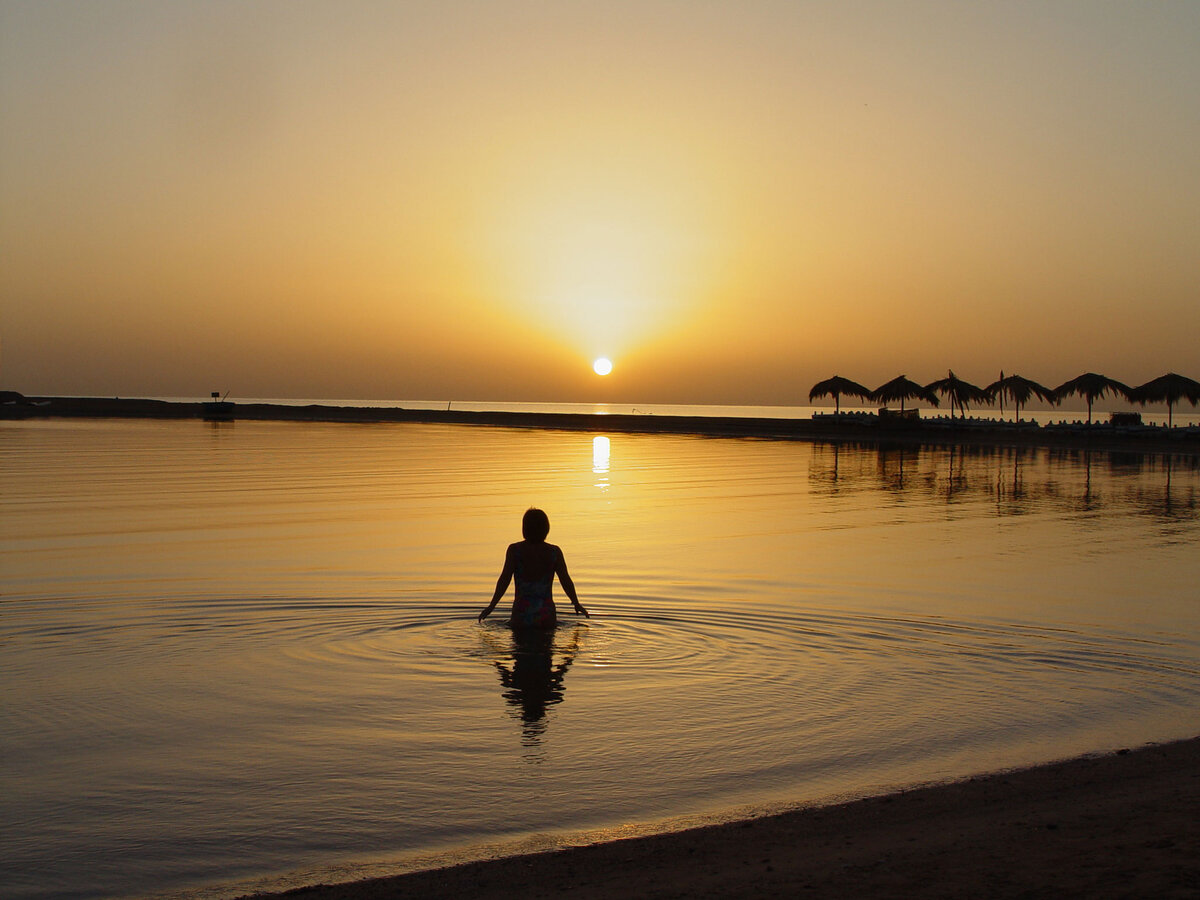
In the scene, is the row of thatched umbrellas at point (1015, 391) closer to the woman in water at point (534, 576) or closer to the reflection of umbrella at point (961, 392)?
the reflection of umbrella at point (961, 392)

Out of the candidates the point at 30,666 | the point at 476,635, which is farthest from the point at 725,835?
the point at 30,666

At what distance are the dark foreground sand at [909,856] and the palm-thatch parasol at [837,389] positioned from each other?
69.1 metres

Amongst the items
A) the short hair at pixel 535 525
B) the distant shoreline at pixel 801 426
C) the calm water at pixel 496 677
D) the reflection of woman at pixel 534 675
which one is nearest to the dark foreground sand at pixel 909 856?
the calm water at pixel 496 677

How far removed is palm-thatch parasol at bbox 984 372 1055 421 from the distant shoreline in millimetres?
1792

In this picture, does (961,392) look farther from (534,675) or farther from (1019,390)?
(534,675)

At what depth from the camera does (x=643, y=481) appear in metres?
30.5

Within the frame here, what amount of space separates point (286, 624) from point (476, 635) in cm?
201

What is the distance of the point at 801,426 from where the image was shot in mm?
79562

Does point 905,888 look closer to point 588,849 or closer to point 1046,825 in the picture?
point 1046,825

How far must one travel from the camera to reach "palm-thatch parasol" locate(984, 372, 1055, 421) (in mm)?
64438

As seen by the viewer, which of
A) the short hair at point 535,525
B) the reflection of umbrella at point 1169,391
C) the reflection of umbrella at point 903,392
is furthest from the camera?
the reflection of umbrella at point 903,392

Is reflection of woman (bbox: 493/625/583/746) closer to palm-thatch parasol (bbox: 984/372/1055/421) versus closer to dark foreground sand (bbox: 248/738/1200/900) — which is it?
dark foreground sand (bbox: 248/738/1200/900)

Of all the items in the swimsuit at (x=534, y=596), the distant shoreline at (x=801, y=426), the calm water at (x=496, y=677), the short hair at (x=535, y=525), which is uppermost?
the distant shoreline at (x=801, y=426)

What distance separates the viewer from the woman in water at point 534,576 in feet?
31.9
